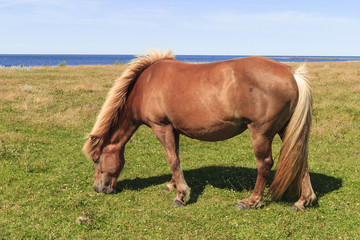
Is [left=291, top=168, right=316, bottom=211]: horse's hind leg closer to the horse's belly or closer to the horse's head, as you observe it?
the horse's belly

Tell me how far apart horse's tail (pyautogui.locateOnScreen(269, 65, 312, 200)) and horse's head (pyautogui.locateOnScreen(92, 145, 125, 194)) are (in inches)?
136

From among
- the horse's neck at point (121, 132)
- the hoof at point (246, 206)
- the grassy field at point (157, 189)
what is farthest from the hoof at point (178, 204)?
the horse's neck at point (121, 132)

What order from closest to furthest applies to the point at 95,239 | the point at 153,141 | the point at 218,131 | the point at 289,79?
the point at 95,239
the point at 289,79
the point at 218,131
the point at 153,141

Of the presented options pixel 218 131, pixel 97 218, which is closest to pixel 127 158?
pixel 97 218

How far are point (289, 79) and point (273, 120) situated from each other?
2.59 feet

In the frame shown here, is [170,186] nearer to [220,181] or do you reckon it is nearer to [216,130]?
[220,181]

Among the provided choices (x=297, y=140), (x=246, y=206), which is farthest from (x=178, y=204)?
(x=297, y=140)

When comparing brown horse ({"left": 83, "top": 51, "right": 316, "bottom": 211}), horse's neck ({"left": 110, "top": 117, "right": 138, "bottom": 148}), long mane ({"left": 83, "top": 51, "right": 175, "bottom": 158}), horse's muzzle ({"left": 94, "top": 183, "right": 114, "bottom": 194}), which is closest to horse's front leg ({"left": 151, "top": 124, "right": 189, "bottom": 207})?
brown horse ({"left": 83, "top": 51, "right": 316, "bottom": 211})

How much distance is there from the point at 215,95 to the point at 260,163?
1568 millimetres

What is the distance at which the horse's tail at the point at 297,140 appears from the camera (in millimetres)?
5344

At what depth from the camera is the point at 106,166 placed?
6688mm

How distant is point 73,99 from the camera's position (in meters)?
18.0

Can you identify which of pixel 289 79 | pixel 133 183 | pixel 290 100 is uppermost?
pixel 289 79

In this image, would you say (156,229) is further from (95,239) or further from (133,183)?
(133,183)
